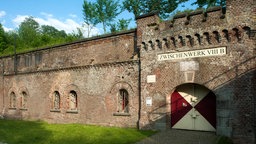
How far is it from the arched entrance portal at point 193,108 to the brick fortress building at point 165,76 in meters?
0.04

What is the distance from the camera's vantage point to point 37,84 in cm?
1927

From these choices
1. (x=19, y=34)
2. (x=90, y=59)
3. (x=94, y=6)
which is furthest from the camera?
(x=19, y=34)

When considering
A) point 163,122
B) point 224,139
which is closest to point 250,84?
point 224,139

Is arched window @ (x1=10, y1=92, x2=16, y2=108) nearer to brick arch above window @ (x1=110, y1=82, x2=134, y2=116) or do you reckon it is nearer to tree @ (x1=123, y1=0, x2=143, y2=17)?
brick arch above window @ (x1=110, y1=82, x2=134, y2=116)

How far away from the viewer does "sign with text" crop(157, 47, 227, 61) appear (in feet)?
36.3

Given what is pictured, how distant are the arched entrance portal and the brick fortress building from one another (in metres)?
0.04

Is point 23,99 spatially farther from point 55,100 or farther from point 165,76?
point 165,76

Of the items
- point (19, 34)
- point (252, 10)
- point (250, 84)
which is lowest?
point (250, 84)

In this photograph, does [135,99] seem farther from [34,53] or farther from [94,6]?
[94,6]

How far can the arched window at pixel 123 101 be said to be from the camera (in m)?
14.4

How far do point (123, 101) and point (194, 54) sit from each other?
4.81 metres

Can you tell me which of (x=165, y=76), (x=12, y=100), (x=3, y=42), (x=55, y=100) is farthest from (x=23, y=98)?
(x=3, y=42)

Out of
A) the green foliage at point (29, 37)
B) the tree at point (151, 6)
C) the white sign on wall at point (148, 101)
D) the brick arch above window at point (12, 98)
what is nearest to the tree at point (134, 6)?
the tree at point (151, 6)

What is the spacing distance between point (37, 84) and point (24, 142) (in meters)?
8.24
